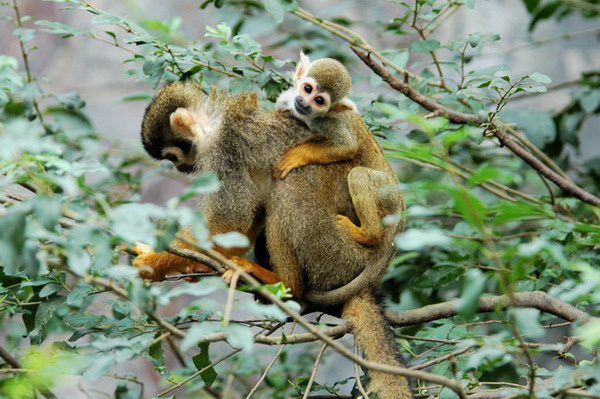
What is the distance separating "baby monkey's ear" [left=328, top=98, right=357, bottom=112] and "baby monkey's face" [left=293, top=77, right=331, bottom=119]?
70 millimetres

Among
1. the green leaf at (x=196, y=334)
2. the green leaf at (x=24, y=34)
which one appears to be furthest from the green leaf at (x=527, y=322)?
the green leaf at (x=24, y=34)

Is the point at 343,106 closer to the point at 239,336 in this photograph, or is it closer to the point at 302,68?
the point at 302,68

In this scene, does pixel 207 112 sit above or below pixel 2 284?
above

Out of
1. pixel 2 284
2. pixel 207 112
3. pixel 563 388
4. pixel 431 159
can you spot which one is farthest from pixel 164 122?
pixel 563 388

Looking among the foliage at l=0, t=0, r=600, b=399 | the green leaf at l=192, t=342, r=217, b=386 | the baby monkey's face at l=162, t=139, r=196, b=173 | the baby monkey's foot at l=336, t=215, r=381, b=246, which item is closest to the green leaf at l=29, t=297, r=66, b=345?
the foliage at l=0, t=0, r=600, b=399

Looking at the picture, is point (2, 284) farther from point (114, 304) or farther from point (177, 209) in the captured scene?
point (177, 209)

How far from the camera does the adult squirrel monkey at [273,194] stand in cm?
367

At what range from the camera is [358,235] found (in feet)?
12.1

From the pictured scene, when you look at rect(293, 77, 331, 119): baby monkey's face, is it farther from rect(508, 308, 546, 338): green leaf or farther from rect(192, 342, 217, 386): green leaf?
rect(508, 308, 546, 338): green leaf

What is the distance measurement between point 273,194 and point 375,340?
974 millimetres

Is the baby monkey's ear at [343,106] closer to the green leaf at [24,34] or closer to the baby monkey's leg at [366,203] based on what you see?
the baby monkey's leg at [366,203]

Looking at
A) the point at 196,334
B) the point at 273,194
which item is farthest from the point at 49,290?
the point at 196,334

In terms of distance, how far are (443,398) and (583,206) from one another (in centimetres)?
232

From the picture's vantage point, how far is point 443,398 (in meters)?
2.70
